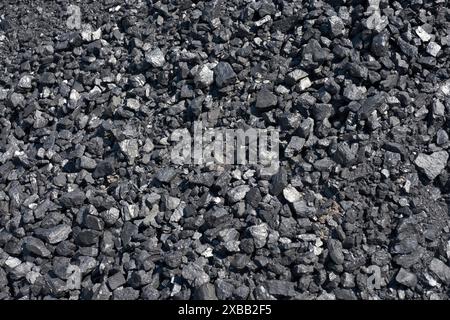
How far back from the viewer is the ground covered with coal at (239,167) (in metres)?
4.37

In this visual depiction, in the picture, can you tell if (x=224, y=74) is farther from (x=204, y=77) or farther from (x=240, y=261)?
(x=240, y=261)

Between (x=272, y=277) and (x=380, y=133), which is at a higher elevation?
(x=380, y=133)

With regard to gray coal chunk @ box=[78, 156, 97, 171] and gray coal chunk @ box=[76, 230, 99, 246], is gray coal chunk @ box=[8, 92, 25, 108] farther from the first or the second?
gray coal chunk @ box=[76, 230, 99, 246]

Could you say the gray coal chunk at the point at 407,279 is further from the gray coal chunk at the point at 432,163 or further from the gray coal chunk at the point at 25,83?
the gray coal chunk at the point at 25,83

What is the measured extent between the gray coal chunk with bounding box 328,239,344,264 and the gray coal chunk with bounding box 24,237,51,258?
2.53 meters

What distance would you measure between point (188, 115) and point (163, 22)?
1.51m

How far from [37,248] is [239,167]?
2.00m

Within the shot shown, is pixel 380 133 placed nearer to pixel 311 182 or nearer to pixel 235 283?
pixel 311 182

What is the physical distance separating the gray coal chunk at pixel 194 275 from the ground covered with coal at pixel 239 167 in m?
0.01

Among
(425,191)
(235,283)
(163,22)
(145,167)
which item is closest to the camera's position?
(235,283)

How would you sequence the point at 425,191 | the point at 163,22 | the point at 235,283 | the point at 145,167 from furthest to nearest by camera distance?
1. the point at 163,22
2. the point at 145,167
3. the point at 425,191
4. the point at 235,283

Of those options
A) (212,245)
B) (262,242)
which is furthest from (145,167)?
(262,242)

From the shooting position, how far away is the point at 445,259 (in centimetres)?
432

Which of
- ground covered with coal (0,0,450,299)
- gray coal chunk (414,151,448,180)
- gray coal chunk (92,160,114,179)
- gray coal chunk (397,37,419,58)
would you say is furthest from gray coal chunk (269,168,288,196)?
gray coal chunk (397,37,419,58)
